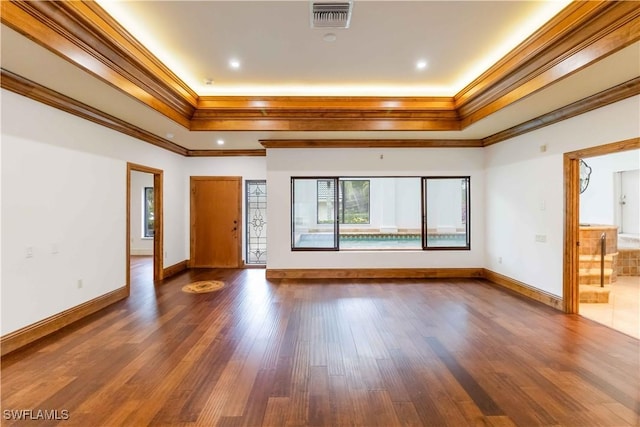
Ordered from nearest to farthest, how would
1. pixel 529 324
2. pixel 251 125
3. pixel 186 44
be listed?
pixel 186 44 → pixel 529 324 → pixel 251 125

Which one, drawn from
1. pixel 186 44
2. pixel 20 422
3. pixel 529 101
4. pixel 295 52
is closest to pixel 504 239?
pixel 529 101

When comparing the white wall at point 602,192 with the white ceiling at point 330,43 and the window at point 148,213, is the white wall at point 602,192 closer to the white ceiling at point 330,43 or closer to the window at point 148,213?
the white ceiling at point 330,43

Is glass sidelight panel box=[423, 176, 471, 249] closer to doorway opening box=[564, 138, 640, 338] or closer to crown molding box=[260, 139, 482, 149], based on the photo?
crown molding box=[260, 139, 482, 149]

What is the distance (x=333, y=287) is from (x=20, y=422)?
4051mm

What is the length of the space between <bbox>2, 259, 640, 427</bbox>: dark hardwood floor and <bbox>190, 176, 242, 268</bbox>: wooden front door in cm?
266

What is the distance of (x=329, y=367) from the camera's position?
2.70 metres

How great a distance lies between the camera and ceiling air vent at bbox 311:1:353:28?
258 cm

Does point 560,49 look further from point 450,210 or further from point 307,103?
point 450,210

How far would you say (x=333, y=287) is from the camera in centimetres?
542

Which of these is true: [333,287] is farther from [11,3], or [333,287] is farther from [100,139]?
[11,3]

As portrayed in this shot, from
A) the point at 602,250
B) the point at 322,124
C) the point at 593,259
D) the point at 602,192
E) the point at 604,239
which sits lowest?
the point at 593,259

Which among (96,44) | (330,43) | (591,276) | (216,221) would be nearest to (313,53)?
(330,43)

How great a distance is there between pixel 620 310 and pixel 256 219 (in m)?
6.47

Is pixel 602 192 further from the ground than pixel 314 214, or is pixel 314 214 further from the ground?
pixel 602 192
